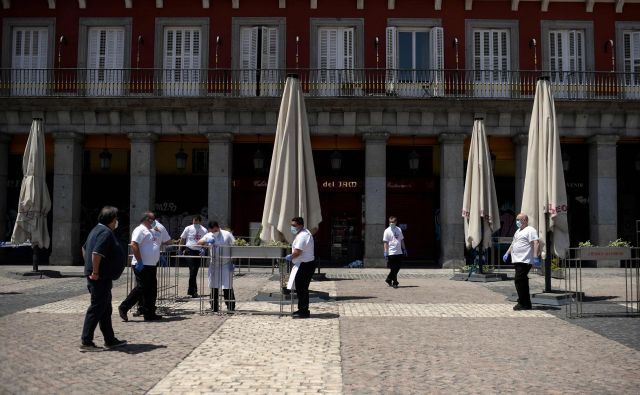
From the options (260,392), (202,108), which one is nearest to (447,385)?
(260,392)

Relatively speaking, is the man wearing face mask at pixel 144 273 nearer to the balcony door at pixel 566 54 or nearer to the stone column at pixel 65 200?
the stone column at pixel 65 200

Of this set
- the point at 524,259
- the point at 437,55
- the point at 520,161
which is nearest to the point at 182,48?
the point at 437,55

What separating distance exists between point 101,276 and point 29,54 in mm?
19150

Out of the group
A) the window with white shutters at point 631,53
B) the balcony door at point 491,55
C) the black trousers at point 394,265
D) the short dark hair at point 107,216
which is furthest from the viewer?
the window with white shutters at point 631,53

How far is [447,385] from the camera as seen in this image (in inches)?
234

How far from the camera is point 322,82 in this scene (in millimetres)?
22969

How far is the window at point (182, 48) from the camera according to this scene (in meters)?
23.3

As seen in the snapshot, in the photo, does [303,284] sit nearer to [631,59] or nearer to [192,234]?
[192,234]

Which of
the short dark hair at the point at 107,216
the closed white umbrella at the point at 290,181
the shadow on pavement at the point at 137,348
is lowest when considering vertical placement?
the shadow on pavement at the point at 137,348

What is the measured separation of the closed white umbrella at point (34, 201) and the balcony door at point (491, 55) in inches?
602

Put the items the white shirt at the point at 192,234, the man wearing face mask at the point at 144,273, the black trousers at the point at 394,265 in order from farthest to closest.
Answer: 1. the black trousers at the point at 394,265
2. the white shirt at the point at 192,234
3. the man wearing face mask at the point at 144,273

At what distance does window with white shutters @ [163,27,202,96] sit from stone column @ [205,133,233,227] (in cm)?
252

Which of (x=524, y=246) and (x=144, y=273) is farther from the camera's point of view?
(x=524, y=246)

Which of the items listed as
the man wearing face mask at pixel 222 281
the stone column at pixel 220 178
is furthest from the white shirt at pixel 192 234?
the stone column at pixel 220 178
